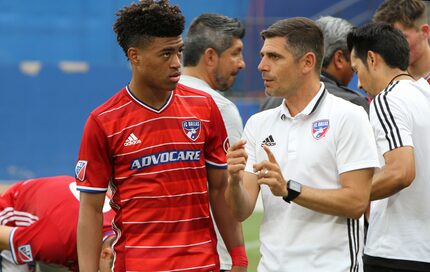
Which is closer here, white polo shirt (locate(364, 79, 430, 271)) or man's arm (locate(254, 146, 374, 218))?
man's arm (locate(254, 146, 374, 218))

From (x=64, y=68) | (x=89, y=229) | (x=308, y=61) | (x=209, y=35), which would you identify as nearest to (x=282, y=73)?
(x=308, y=61)

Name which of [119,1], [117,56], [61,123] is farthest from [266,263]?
[119,1]

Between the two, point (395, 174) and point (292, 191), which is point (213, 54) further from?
point (292, 191)

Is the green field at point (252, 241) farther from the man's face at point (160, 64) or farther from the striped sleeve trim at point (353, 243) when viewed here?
the man's face at point (160, 64)

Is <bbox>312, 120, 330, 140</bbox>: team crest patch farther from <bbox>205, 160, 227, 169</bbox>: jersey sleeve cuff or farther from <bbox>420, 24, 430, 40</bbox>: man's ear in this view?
<bbox>420, 24, 430, 40</bbox>: man's ear

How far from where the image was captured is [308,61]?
461 centimetres

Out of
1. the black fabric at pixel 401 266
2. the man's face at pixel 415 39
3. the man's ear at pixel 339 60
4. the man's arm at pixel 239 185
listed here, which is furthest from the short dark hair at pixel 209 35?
the black fabric at pixel 401 266

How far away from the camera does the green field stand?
10.6 meters

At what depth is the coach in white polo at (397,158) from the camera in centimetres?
479

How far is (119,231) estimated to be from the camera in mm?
4477

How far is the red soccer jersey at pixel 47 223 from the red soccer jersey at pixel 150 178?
4.67ft

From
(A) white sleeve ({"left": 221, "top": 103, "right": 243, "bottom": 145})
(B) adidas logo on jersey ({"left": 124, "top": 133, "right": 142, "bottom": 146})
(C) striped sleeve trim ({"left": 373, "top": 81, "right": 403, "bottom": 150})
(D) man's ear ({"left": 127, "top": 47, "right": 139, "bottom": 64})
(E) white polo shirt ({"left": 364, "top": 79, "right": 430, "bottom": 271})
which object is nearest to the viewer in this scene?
(B) adidas logo on jersey ({"left": 124, "top": 133, "right": 142, "bottom": 146})

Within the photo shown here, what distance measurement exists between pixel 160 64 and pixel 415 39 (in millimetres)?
2316

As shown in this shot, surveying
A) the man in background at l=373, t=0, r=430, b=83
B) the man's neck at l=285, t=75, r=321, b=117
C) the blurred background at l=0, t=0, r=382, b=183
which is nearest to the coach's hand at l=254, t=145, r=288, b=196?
the man's neck at l=285, t=75, r=321, b=117
